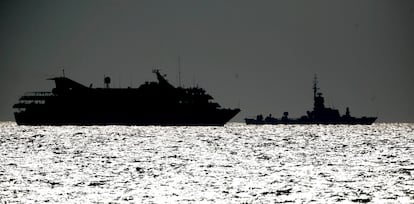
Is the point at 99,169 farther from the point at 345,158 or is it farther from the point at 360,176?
the point at 345,158

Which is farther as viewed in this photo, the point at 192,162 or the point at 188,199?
the point at 192,162

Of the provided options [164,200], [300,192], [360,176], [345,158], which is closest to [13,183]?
[164,200]

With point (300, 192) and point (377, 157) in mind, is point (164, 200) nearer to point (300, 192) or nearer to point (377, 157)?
point (300, 192)

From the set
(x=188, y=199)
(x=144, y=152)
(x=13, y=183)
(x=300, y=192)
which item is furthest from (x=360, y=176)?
(x=144, y=152)

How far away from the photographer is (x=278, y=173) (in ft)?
216

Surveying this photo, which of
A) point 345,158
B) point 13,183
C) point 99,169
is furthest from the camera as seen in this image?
point 345,158

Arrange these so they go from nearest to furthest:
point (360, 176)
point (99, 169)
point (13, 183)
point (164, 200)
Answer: point (164, 200)
point (13, 183)
point (360, 176)
point (99, 169)

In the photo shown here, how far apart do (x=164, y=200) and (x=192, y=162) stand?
32763 mm

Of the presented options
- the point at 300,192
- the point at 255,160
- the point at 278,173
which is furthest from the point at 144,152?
the point at 300,192

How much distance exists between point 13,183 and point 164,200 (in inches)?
→ 572

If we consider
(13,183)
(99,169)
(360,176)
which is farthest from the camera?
(99,169)

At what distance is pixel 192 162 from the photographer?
259ft

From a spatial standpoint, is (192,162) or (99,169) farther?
(192,162)

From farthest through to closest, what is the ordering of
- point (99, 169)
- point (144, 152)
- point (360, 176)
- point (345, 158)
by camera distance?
point (144, 152), point (345, 158), point (99, 169), point (360, 176)
